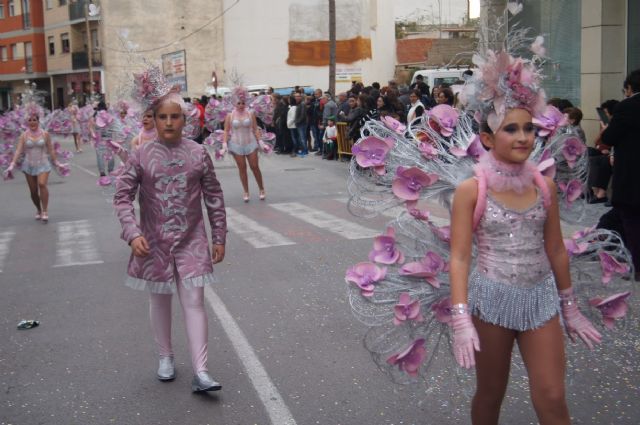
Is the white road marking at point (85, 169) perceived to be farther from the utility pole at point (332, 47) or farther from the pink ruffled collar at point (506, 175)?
the pink ruffled collar at point (506, 175)

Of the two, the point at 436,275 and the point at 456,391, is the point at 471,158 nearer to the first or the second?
the point at 436,275

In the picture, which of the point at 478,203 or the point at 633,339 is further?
the point at 633,339

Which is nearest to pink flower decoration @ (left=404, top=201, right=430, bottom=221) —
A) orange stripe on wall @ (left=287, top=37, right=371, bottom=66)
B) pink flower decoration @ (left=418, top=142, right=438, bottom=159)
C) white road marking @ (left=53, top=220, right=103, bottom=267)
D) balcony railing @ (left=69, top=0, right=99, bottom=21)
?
pink flower decoration @ (left=418, top=142, right=438, bottom=159)

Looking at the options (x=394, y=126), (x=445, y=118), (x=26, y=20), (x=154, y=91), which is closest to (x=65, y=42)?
(x=26, y=20)

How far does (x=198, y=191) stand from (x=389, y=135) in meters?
1.48

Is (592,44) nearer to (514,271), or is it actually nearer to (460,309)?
(514,271)

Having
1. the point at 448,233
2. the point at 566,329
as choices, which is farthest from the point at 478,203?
the point at 566,329

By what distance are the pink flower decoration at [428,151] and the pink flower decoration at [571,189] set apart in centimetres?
64

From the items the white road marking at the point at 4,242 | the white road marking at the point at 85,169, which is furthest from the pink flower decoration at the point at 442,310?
the white road marking at the point at 85,169

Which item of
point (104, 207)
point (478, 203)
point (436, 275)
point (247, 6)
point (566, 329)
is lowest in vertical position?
point (104, 207)

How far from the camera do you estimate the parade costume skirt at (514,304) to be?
11.3 feet

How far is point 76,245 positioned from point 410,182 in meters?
7.62

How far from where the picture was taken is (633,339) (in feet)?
19.0

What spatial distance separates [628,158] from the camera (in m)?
7.07
